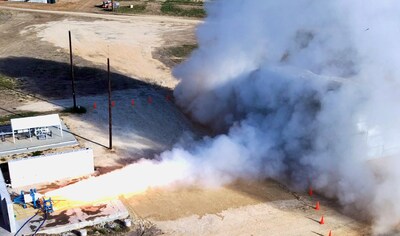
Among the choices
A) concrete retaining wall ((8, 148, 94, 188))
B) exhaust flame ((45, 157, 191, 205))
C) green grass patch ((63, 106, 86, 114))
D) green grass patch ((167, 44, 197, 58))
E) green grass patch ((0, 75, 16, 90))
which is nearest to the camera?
exhaust flame ((45, 157, 191, 205))

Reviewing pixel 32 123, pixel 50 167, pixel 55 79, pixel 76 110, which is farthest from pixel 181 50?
pixel 50 167

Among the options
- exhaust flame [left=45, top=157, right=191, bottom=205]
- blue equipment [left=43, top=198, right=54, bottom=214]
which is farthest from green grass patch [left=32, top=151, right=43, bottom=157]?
blue equipment [left=43, top=198, right=54, bottom=214]

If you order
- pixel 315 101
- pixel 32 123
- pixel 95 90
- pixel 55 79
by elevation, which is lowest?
pixel 32 123

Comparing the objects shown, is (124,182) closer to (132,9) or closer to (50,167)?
(50,167)

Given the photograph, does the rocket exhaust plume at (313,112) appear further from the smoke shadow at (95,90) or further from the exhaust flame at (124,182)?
the smoke shadow at (95,90)

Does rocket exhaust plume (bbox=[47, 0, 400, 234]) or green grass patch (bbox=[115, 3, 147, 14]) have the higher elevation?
green grass patch (bbox=[115, 3, 147, 14])

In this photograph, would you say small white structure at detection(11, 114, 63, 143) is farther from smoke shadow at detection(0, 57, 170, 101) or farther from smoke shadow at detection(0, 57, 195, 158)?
smoke shadow at detection(0, 57, 170, 101)

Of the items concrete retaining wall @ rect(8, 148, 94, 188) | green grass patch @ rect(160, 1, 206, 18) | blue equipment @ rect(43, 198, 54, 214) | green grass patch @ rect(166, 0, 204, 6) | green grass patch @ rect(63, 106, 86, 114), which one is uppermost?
green grass patch @ rect(166, 0, 204, 6)
